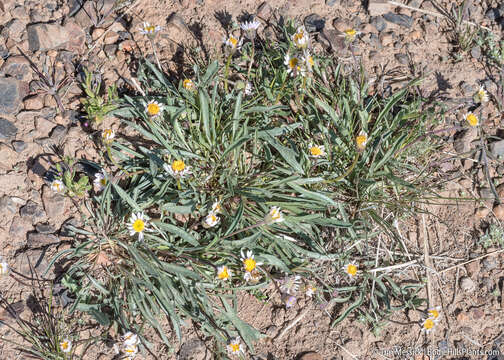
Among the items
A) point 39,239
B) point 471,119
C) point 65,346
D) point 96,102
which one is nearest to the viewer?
point 65,346

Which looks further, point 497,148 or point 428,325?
point 497,148

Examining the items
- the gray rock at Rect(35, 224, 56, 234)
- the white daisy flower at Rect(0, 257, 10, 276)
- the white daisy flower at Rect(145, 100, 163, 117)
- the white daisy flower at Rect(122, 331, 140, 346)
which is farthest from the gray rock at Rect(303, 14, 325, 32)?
the white daisy flower at Rect(0, 257, 10, 276)

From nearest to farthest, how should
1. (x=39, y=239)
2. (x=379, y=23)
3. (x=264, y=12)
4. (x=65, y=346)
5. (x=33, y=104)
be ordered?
(x=65, y=346) < (x=39, y=239) < (x=33, y=104) < (x=264, y=12) < (x=379, y=23)

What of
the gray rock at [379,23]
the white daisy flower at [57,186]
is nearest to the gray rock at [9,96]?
the white daisy flower at [57,186]

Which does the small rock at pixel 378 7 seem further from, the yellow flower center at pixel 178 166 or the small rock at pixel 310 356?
the small rock at pixel 310 356

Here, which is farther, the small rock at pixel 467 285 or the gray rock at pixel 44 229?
the small rock at pixel 467 285

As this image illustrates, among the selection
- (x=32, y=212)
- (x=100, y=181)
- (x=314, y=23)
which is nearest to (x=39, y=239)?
(x=32, y=212)

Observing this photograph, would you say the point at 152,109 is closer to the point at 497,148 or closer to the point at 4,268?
the point at 4,268
